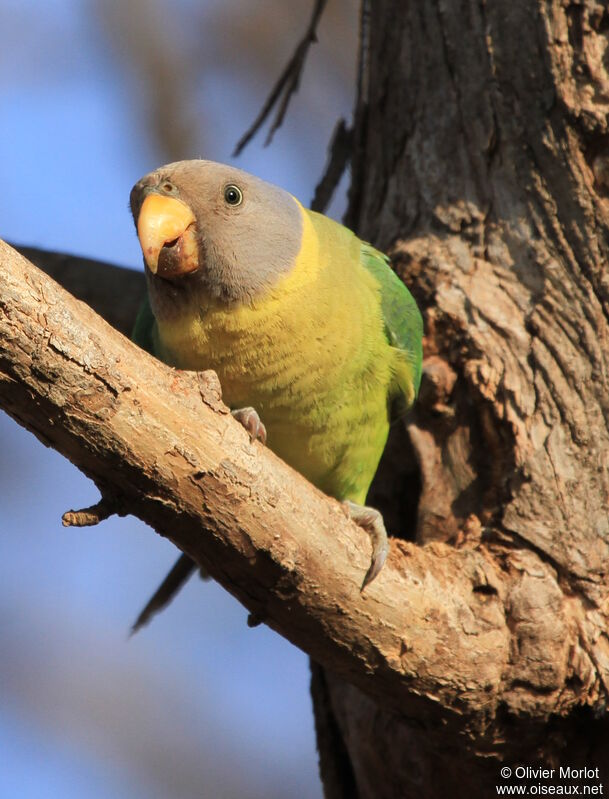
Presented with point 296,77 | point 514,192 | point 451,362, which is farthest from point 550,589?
point 296,77

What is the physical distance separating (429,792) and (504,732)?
519 mm

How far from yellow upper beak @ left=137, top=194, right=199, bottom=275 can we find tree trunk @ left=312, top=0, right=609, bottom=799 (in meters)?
1.06

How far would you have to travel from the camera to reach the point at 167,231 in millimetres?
2875

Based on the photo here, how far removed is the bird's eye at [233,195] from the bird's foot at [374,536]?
1.08 meters

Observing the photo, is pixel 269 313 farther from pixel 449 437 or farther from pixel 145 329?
pixel 449 437

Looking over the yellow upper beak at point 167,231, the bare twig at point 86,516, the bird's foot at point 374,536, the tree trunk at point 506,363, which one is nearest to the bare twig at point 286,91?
the tree trunk at point 506,363

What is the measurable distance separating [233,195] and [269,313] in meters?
0.43

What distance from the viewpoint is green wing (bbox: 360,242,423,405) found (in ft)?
10.9

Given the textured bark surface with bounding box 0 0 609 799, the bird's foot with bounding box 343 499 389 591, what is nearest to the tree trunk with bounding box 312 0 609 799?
the textured bark surface with bounding box 0 0 609 799

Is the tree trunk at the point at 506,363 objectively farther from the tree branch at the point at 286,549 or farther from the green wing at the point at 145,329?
the green wing at the point at 145,329

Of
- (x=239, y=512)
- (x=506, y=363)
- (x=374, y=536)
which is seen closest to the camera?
(x=239, y=512)

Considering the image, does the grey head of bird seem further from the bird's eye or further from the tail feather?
the tail feather

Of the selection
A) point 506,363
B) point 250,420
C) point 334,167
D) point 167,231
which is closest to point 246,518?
point 250,420

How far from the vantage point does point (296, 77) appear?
416cm
